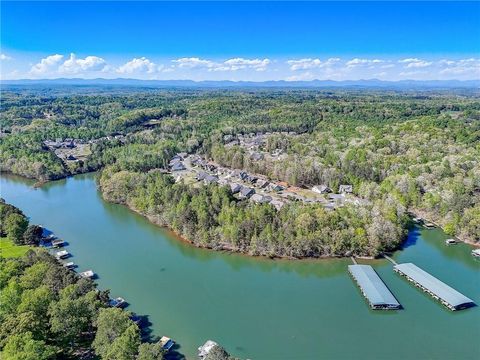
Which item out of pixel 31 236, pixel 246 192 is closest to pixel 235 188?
pixel 246 192

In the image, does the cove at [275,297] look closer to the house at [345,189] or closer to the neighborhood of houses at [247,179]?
the neighborhood of houses at [247,179]

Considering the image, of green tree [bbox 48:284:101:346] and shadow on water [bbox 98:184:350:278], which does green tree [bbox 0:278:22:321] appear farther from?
shadow on water [bbox 98:184:350:278]

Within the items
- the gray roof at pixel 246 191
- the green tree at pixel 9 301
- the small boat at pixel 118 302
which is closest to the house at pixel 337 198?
the gray roof at pixel 246 191

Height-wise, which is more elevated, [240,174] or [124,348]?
[240,174]

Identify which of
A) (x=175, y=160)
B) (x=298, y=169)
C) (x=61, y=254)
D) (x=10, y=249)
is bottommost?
(x=61, y=254)

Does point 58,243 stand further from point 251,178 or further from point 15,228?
point 251,178

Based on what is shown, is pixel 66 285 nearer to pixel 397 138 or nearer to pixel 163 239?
pixel 163 239
